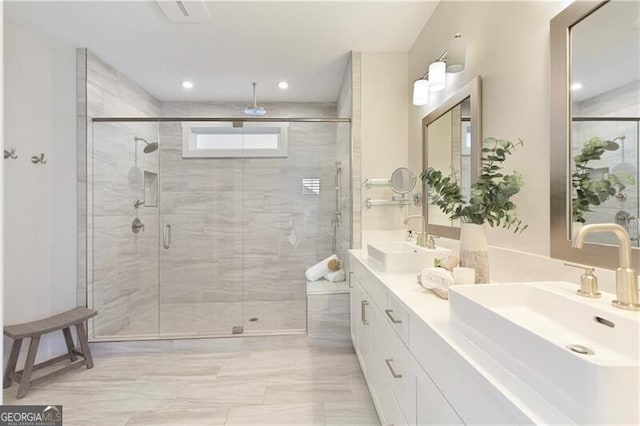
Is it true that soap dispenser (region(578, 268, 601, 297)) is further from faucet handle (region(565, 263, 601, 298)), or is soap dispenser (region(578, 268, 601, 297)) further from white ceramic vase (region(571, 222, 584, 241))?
white ceramic vase (region(571, 222, 584, 241))

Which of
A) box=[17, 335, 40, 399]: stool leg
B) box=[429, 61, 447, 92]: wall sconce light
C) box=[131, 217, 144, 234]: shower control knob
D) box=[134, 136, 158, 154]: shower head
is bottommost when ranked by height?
box=[17, 335, 40, 399]: stool leg

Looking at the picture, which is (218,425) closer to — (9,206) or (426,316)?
(426,316)

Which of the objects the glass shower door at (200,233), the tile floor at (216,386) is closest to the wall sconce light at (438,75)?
the tile floor at (216,386)

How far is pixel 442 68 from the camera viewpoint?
185 cm

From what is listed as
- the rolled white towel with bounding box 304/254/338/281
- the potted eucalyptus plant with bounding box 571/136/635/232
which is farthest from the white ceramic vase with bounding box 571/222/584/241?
the rolled white towel with bounding box 304/254/338/281

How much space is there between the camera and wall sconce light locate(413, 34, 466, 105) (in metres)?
1.67

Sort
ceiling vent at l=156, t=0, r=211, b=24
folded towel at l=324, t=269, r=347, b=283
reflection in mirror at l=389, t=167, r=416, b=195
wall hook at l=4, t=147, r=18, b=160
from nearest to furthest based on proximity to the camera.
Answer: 1. ceiling vent at l=156, t=0, r=211, b=24
2. wall hook at l=4, t=147, r=18, b=160
3. reflection in mirror at l=389, t=167, r=416, b=195
4. folded towel at l=324, t=269, r=347, b=283

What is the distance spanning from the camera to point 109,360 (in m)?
2.41

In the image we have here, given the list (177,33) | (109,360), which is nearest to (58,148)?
Result: (177,33)

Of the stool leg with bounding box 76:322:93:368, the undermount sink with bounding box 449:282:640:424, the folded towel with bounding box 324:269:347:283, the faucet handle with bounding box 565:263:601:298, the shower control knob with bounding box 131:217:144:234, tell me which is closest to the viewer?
the undermount sink with bounding box 449:282:640:424

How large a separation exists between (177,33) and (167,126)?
3.18 feet

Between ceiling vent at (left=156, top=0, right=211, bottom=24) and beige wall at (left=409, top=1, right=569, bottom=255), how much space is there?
1673 millimetres

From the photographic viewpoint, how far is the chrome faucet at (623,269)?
72 cm

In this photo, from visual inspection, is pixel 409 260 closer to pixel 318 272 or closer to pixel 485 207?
pixel 485 207
